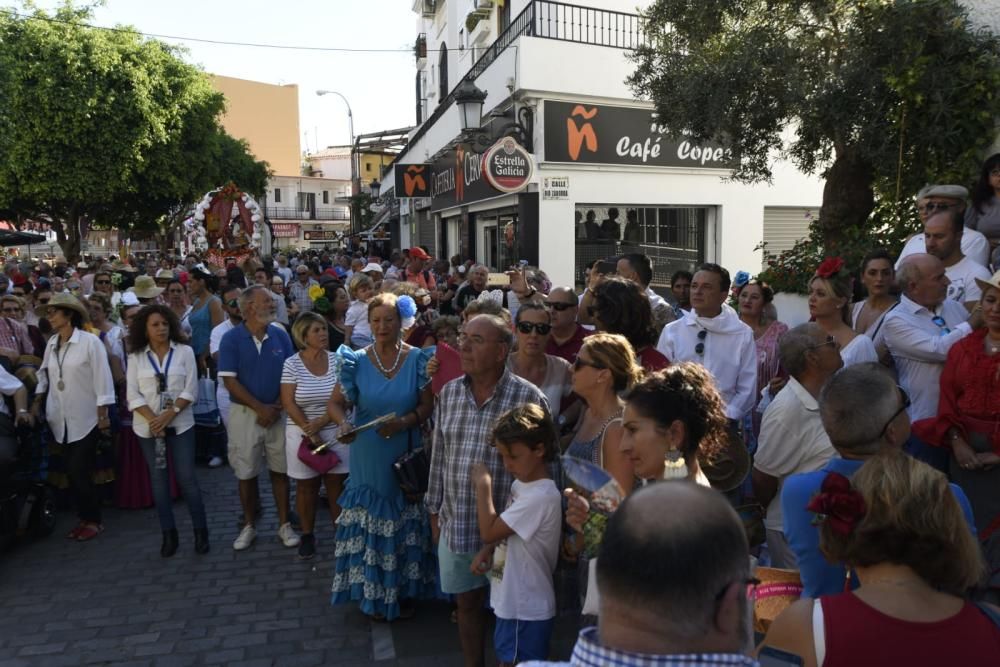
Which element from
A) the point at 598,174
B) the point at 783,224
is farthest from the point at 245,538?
the point at 783,224

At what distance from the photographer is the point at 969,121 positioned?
670cm

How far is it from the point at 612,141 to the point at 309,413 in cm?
987

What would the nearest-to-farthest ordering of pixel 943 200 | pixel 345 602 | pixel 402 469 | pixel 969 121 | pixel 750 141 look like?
pixel 402 469
pixel 345 602
pixel 943 200
pixel 969 121
pixel 750 141

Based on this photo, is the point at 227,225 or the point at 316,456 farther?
the point at 227,225

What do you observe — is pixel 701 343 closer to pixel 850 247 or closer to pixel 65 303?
pixel 850 247

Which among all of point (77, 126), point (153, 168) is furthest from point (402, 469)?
point (153, 168)

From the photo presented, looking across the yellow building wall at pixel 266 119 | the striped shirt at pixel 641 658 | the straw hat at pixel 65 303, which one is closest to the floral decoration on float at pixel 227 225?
the straw hat at pixel 65 303

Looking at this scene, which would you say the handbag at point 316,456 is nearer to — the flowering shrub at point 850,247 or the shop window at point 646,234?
the flowering shrub at point 850,247

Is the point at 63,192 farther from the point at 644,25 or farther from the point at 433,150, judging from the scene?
the point at 644,25

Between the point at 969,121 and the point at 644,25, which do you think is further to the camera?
the point at 644,25

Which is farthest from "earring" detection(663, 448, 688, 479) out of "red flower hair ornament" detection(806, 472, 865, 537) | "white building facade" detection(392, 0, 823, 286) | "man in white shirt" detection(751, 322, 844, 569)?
"white building facade" detection(392, 0, 823, 286)

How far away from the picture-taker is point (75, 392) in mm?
5793

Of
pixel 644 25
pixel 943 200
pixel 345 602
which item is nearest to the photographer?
pixel 345 602

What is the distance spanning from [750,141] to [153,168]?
79.0 ft
